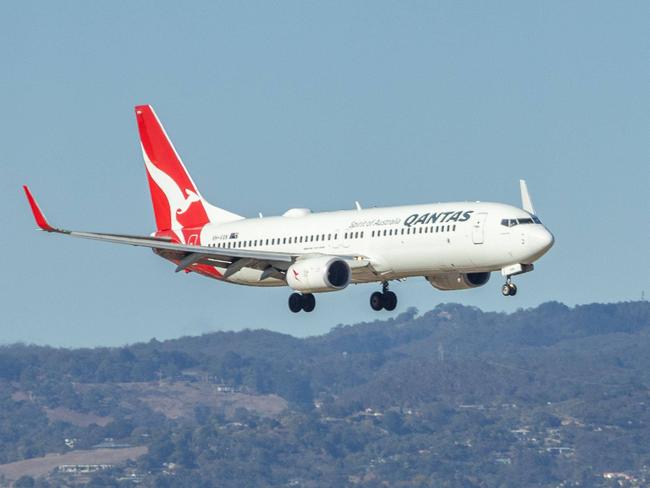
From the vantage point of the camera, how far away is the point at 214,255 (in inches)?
3511

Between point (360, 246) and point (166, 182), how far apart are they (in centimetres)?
2088

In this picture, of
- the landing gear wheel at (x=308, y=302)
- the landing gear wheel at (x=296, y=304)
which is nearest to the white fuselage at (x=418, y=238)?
the landing gear wheel at (x=296, y=304)

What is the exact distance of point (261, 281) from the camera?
9212 cm

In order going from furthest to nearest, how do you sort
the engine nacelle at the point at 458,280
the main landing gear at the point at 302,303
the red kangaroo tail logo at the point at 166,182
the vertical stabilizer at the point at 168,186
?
1. the red kangaroo tail logo at the point at 166,182
2. the vertical stabilizer at the point at 168,186
3. the main landing gear at the point at 302,303
4. the engine nacelle at the point at 458,280

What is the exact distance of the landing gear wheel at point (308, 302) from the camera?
89.7 m

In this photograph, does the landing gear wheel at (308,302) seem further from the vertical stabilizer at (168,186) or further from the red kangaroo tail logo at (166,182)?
the red kangaroo tail logo at (166,182)

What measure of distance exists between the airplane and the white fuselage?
0.05 meters

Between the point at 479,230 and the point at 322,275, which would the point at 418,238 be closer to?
the point at 479,230

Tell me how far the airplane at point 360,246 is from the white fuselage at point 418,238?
0.05 metres

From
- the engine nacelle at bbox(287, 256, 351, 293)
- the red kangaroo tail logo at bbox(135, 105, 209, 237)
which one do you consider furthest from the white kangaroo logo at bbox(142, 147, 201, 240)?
the engine nacelle at bbox(287, 256, 351, 293)

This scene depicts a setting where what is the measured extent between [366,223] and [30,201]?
1721 cm

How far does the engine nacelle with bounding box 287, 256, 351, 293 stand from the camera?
84.9 metres

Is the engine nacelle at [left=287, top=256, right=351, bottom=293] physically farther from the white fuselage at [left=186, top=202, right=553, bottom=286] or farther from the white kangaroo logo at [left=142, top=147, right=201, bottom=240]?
the white kangaroo logo at [left=142, top=147, right=201, bottom=240]

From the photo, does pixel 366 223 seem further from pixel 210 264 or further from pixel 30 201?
pixel 30 201
